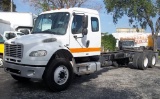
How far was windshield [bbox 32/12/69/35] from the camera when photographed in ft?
31.2

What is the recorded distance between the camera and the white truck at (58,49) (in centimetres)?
854

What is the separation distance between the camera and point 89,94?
8.74 m

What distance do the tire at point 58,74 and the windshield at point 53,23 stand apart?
3.73 feet

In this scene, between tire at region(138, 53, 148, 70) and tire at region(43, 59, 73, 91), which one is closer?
tire at region(43, 59, 73, 91)

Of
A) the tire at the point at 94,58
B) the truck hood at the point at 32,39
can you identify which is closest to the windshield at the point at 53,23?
the truck hood at the point at 32,39

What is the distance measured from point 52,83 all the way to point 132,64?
763 cm

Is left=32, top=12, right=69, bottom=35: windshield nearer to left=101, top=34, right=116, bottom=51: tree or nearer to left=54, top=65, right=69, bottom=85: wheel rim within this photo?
left=54, top=65, right=69, bottom=85: wheel rim

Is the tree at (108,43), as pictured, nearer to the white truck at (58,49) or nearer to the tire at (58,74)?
the white truck at (58,49)

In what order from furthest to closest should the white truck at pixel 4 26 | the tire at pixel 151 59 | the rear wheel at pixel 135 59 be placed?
the white truck at pixel 4 26 < the tire at pixel 151 59 < the rear wheel at pixel 135 59

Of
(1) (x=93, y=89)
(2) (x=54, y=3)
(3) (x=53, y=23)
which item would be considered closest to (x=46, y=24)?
(3) (x=53, y=23)

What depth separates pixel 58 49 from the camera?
8.98 m

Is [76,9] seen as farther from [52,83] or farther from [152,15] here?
[152,15]

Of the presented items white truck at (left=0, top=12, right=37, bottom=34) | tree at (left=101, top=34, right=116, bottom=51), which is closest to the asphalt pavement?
tree at (left=101, top=34, right=116, bottom=51)

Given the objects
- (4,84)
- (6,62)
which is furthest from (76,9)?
(4,84)
